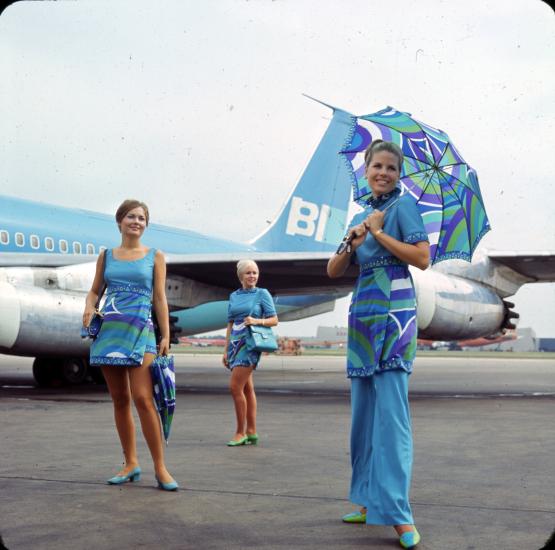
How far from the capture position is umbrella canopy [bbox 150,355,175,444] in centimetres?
424

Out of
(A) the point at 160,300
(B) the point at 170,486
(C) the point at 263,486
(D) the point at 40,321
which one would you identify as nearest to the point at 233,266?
(D) the point at 40,321

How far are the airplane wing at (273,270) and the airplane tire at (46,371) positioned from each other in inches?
93.7

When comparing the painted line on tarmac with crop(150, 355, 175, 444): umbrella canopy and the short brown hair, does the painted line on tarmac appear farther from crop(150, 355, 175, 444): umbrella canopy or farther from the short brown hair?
the short brown hair

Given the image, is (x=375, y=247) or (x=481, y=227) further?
(x=481, y=227)

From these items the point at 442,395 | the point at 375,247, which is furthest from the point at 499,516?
the point at 442,395

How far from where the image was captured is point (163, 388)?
425 cm

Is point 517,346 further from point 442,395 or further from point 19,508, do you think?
point 19,508

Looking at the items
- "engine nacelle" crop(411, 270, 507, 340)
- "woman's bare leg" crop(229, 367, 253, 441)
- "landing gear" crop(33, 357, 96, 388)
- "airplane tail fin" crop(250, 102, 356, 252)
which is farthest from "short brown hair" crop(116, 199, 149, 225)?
"airplane tail fin" crop(250, 102, 356, 252)

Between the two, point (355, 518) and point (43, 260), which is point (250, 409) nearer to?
point (355, 518)

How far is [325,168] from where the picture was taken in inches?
734

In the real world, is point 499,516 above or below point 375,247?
below

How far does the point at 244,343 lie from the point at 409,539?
10.4 feet

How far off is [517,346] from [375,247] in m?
101

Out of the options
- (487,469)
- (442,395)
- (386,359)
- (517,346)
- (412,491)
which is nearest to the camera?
(386,359)
